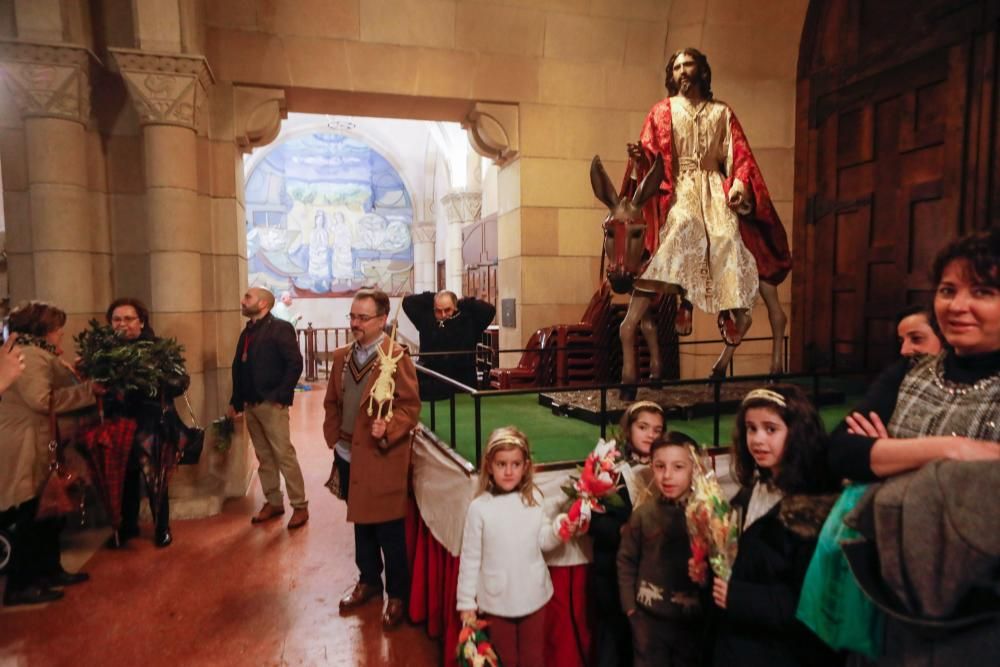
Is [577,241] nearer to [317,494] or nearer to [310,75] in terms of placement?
[310,75]

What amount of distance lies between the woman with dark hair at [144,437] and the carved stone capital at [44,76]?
160cm

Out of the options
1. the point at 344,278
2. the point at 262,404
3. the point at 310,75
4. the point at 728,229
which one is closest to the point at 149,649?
the point at 262,404

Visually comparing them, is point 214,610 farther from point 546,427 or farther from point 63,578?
point 546,427

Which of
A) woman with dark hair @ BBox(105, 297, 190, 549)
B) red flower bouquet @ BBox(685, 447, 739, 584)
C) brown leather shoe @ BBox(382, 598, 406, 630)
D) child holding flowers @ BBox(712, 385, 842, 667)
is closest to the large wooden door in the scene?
child holding flowers @ BBox(712, 385, 842, 667)

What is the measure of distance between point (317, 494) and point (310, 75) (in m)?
3.65

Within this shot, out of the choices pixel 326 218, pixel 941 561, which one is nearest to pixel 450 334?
pixel 941 561

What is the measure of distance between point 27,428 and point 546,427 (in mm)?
2870

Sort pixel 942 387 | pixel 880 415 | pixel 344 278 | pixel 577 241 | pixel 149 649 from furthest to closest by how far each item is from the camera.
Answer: pixel 344 278 → pixel 577 241 → pixel 149 649 → pixel 880 415 → pixel 942 387

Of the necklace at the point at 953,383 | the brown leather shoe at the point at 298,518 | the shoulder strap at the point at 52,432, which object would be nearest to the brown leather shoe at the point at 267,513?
the brown leather shoe at the point at 298,518

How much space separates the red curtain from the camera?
2631 mm

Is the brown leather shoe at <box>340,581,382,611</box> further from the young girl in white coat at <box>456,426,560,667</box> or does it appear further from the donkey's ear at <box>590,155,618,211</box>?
the donkey's ear at <box>590,155,618,211</box>

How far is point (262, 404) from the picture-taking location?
15.3 ft

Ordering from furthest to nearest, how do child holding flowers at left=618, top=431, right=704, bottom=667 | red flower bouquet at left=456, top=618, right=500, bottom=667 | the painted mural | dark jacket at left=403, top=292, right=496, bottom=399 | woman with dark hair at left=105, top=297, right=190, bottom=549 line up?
the painted mural → dark jacket at left=403, top=292, right=496, bottom=399 → woman with dark hair at left=105, top=297, right=190, bottom=549 → red flower bouquet at left=456, top=618, right=500, bottom=667 → child holding flowers at left=618, top=431, right=704, bottom=667

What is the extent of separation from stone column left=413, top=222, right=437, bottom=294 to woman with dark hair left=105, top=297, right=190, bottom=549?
488 inches
